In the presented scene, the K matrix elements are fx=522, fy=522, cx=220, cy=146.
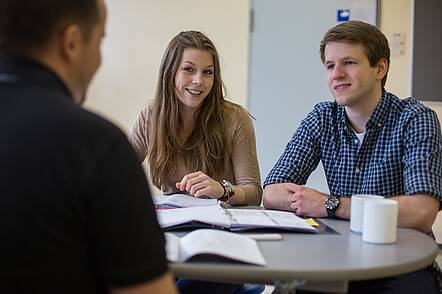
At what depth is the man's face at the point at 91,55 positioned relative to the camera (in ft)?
2.53

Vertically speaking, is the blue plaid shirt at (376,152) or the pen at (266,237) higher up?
the blue plaid shirt at (376,152)

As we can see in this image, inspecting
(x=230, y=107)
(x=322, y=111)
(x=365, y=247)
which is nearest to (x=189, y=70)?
(x=230, y=107)

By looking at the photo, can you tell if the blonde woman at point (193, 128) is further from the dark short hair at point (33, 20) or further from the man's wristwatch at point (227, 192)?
the dark short hair at point (33, 20)

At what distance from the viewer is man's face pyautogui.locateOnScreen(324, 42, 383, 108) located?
1.76 metres

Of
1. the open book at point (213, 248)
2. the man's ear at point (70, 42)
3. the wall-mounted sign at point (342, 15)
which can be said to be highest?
the wall-mounted sign at point (342, 15)

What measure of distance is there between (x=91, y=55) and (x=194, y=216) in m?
0.62

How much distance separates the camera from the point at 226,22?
3652mm

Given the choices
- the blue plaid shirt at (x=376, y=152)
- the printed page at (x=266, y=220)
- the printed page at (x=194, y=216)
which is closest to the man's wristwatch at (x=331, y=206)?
the printed page at (x=266, y=220)

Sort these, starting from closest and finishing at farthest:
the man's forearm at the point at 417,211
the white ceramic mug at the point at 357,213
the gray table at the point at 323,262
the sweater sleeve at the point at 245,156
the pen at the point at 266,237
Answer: the gray table at the point at 323,262
the pen at the point at 266,237
the white ceramic mug at the point at 357,213
the man's forearm at the point at 417,211
the sweater sleeve at the point at 245,156

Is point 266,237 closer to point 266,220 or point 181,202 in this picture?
point 266,220

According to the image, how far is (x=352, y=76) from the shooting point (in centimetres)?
177

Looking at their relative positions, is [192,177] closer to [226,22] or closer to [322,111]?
[322,111]

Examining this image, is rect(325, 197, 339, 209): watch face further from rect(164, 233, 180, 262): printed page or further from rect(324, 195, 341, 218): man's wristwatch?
rect(164, 233, 180, 262): printed page

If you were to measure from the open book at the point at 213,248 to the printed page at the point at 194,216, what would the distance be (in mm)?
113
